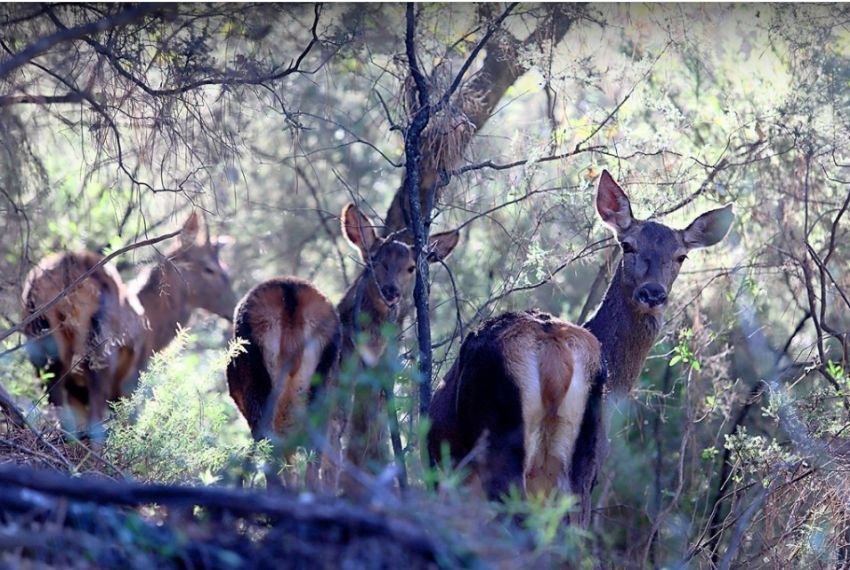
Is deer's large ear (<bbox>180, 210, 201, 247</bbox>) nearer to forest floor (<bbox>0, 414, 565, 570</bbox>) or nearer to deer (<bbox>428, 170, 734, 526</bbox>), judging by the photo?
deer (<bbox>428, 170, 734, 526</bbox>)

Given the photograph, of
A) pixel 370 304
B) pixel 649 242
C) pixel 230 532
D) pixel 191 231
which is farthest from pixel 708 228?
pixel 230 532

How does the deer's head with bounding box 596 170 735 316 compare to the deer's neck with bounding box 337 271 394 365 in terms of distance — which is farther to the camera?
the deer's neck with bounding box 337 271 394 365

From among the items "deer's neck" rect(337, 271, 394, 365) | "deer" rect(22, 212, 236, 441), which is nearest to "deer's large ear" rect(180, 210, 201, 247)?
"deer" rect(22, 212, 236, 441)

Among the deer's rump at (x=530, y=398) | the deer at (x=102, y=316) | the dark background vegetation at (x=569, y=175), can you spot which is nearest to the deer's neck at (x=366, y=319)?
the dark background vegetation at (x=569, y=175)

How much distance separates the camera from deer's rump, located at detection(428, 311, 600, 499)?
6.61 meters

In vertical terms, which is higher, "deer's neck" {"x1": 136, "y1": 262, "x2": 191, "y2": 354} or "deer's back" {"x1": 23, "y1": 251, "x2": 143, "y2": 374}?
"deer's neck" {"x1": 136, "y1": 262, "x2": 191, "y2": 354}

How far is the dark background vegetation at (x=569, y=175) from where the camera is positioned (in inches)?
296

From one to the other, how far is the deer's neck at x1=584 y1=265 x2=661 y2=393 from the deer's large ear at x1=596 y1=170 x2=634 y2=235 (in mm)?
525

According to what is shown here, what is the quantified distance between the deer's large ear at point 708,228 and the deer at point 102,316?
3388mm

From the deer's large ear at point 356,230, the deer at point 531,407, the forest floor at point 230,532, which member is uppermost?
the deer's large ear at point 356,230

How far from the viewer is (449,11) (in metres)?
9.16

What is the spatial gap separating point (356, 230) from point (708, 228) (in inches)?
108

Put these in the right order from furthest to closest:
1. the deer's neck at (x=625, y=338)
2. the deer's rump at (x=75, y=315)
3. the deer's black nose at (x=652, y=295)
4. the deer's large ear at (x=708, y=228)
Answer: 1. the deer's rump at (x=75, y=315)
2. the deer's large ear at (x=708, y=228)
3. the deer's neck at (x=625, y=338)
4. the deer's black nose at (x=652, y=295)

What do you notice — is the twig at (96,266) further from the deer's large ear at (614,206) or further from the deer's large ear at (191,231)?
the deer's large ear at (191,231)
